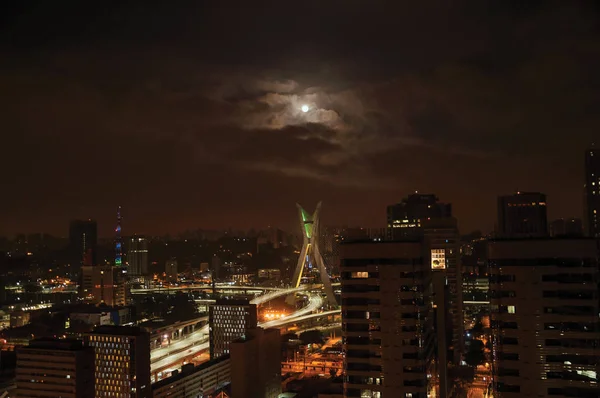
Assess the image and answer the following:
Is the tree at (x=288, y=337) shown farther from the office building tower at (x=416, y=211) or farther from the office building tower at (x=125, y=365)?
the office building tower at (x=416, y=211)

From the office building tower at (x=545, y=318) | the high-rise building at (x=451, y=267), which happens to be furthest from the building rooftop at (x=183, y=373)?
the office building tower at (x=545, y=318)

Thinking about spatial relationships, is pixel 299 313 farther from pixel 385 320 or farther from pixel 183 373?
pixel 385 320

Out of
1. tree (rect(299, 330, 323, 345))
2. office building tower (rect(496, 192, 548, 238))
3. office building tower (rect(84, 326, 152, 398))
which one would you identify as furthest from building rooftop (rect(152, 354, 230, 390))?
office building tower (rect(496, 192, 548, 238))

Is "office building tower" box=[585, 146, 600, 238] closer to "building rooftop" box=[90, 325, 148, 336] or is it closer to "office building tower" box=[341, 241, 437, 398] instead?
"office building tower" box=[341, 241, 437, 398]

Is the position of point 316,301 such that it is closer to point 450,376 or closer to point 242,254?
point 450,376

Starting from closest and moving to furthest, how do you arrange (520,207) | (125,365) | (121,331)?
(125,365), (121,331), (520,207)

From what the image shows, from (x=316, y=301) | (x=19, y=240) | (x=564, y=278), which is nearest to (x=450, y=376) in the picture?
(x=564, y=278)

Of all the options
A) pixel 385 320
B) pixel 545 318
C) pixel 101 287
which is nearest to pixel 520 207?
pixel 385 320
